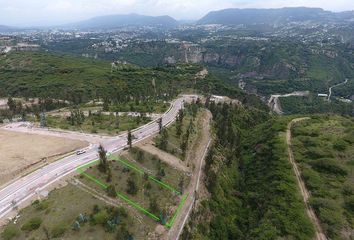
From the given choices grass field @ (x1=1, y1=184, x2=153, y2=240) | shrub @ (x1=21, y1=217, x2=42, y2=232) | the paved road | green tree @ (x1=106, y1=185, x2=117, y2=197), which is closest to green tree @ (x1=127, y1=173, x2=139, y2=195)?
green tree @ (x1=106, y1=185, x2=117, y2=197)

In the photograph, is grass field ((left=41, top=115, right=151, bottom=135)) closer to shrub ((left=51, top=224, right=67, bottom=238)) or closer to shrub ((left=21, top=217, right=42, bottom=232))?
shrub ((left=21, top=217, right=42, bottom=232))

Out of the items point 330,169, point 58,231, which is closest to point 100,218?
point 58,231

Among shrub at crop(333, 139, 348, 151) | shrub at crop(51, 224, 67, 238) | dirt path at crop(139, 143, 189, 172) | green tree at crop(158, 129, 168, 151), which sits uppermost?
shrub at crop(51, 224, 67, 238)

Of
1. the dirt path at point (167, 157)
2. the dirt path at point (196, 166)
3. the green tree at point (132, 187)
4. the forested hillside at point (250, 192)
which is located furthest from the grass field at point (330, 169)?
the green tree at point (132, 187)

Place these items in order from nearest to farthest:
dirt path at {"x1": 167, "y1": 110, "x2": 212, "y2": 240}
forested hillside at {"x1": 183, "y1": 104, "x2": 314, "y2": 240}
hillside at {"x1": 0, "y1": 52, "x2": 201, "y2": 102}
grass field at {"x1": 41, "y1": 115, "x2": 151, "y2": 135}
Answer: dirt path at {"x1": 167, "y1": 110, "x2": 212, "y2": 240}, forested hillside at {"x1": 183, "y1": 104, "x2": 314, "y2": 240}, grass field at {"x1": 41, "y1": 115, "x2": 151, "y2": 135}, hillside at {"x1": 0, "y1": 52, "x2": 201, "y2": 102}

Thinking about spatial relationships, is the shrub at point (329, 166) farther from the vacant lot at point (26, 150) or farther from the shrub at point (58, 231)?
the shrub at point (58, 231)

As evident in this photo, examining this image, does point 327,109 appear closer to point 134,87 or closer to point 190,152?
point 134,87

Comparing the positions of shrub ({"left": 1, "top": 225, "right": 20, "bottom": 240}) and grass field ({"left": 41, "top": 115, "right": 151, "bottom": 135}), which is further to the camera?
grass field ({"left": 41, "top": 115, "right": 151, "bottom": 135})
